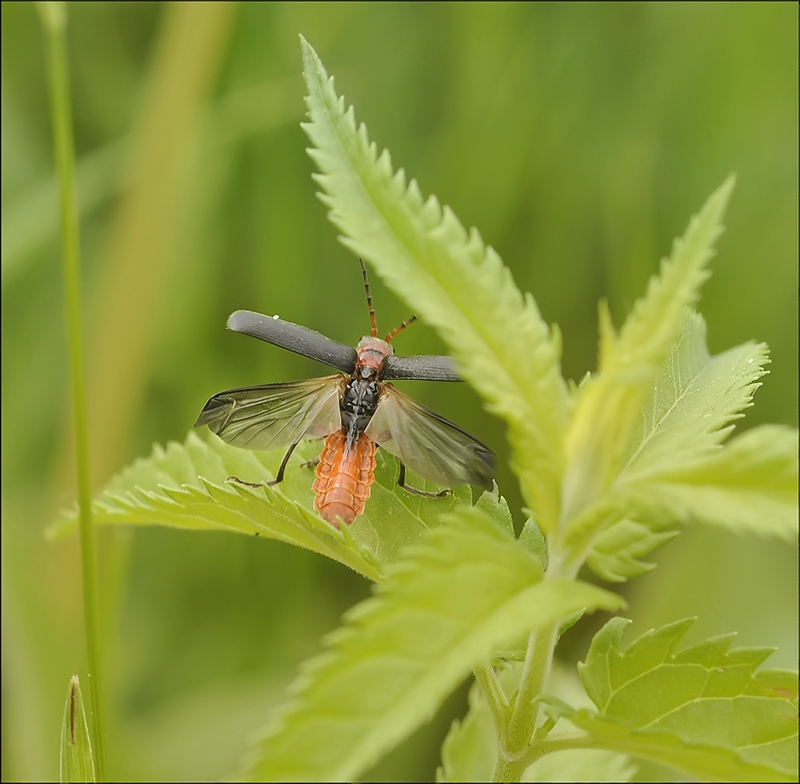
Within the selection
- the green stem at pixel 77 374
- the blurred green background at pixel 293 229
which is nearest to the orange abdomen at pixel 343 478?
the green stem at pixel 77 374

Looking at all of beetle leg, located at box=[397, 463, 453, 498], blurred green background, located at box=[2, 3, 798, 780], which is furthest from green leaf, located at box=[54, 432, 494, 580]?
blurred green background, located at box=[2, 3, 798, 780]

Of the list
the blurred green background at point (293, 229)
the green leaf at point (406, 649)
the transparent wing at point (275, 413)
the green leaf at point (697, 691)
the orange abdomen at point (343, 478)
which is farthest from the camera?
the blurred green background at point (293, 229)

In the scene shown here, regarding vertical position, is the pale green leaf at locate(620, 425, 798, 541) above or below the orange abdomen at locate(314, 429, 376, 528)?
below

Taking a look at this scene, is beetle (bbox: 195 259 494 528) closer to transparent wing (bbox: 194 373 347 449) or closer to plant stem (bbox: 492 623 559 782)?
transparent wing (bbox: 194 373 347 449)

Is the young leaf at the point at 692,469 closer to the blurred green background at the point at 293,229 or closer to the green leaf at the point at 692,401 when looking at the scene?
the green leaf at the point at 692,401

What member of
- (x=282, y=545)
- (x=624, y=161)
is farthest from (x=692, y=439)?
(x=624, y=161)

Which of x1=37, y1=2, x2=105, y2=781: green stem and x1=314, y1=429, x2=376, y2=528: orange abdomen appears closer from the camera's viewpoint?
x1=37, y1=2, x2=105, y2=781: green stem
